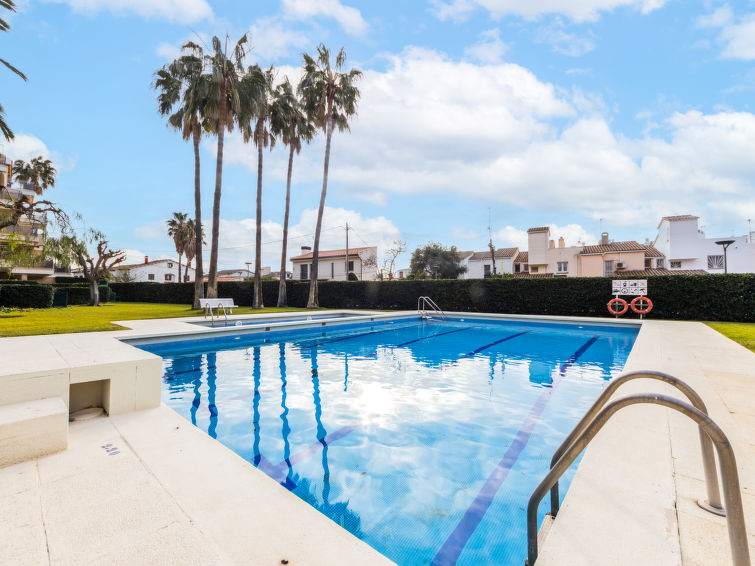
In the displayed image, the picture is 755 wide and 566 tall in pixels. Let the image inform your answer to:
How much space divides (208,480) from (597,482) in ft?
7.98

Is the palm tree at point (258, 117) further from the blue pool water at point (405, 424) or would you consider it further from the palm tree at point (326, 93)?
the blue pool water at point (405, 424)

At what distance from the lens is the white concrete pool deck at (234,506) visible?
1607 mm

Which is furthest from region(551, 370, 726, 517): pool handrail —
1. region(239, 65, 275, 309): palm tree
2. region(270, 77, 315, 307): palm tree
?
region(270, 77, 315, 307): palm tree

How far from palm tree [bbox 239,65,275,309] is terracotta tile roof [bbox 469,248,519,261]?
35.8 m

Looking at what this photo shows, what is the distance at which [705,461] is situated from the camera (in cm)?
186

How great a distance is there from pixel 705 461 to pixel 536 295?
1682 cm

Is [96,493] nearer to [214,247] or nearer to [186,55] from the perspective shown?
[214,247]

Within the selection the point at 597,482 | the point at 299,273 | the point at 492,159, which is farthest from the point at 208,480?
the point at 299,273

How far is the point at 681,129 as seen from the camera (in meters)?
15.1

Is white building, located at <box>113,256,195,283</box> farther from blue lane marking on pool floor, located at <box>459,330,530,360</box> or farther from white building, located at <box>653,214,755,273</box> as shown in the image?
white building, located at <box>653,214,755,273</box>

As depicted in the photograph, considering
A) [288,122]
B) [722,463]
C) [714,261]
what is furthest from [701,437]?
[714,261]

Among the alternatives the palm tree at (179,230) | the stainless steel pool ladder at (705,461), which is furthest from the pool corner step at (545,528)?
the palm tree at (179,230)

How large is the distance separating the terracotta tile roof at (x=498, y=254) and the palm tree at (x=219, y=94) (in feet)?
129

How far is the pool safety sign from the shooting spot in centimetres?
1473
